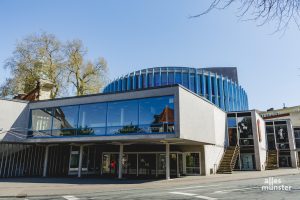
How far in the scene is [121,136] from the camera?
18.7 metres

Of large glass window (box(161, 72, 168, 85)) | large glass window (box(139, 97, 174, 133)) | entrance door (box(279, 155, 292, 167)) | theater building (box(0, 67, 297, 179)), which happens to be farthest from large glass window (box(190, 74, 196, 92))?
large glass window (box(139, 97, 174, 133))

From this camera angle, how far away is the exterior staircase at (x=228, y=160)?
86.8ft

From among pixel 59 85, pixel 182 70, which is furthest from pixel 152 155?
pixel 182 70

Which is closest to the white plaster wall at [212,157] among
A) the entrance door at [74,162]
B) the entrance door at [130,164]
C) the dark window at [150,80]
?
the entrance door at [130,164]

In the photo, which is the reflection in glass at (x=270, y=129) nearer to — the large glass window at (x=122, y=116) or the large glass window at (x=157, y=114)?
the large glass window at (x=157, y=114)

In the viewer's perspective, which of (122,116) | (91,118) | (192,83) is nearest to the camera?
(122,116)

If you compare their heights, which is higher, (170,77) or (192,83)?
(170,77)

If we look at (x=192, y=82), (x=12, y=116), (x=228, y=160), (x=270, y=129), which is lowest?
(x=228, y=160)

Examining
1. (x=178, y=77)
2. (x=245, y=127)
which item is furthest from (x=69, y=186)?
(x=178, y=77)

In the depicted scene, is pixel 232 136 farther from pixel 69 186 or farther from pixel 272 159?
pixel 69 186

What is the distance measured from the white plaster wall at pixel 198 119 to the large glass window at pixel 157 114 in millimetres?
766

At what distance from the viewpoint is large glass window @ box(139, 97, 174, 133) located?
703 inches

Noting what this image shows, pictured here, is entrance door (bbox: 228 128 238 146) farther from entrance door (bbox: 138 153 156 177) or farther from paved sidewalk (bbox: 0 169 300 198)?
paved sidewalk (bbox: 0 169 300 198)

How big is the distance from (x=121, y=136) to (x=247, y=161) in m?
19.5
